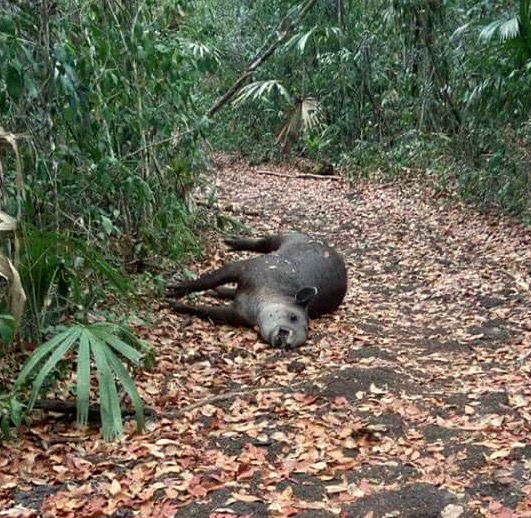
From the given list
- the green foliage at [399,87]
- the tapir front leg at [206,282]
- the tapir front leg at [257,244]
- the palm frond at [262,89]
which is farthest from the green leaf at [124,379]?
the palm frond at [262,89]

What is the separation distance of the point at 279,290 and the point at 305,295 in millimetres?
412

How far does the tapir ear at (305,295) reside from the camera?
270 inches

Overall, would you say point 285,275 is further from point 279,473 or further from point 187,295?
point 279,473

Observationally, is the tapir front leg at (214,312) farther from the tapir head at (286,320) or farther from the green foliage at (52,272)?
the green foliage at (52,272)

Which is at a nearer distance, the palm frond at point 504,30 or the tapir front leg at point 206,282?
the tapir front leg at point 206,282

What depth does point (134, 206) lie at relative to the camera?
7.36 metres

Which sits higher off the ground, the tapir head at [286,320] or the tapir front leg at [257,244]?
the tapir front leg at [257,244]

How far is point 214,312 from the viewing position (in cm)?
714

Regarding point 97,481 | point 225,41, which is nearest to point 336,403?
point 97,481

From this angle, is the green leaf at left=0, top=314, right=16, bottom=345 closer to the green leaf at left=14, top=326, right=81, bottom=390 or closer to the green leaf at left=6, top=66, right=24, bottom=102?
the green leaf at left=14, top=326, right=81, bottom=390

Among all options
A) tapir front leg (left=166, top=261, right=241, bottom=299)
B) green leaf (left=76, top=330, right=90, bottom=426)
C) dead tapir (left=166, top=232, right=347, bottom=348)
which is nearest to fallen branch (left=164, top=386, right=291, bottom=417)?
green leaf (left=76, top=330, right=90, bottom=426)

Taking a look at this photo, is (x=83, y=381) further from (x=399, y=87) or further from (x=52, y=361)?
(x=399, y=87)

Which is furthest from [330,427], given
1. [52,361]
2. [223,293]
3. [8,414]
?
[223,293]

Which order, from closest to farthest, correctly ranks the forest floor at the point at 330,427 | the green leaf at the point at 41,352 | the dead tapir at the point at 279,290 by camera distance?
the forest floor at the point at 330,427 → the green leaf at the point at 41,352 → the dead tapir at the point at 279,290
